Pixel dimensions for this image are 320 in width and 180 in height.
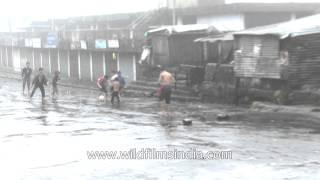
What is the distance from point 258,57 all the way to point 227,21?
9.62 metres

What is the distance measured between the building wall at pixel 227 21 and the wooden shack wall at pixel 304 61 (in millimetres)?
10256

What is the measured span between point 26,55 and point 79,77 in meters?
13.3

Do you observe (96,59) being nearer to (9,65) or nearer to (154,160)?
(9,65)

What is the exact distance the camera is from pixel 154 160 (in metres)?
11.4

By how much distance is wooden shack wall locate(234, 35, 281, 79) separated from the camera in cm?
2233

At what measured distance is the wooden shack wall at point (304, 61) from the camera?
838 inches

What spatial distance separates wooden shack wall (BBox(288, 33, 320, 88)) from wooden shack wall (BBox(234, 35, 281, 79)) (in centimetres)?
59

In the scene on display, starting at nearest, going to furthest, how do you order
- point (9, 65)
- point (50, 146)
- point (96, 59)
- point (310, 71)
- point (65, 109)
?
point (50, 146)
point (310, 71)
point (65, 109)
point (96, 59)
point (9, 65)

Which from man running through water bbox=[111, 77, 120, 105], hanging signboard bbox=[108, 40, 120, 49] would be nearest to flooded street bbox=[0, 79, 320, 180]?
man running through water bbox=[111, 77, 120, 105]

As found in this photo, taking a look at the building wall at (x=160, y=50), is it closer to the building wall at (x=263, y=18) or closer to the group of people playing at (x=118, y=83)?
the group of people playing at (x=118, y=83)

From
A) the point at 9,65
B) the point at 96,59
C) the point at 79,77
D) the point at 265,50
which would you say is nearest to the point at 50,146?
the point at 265,50

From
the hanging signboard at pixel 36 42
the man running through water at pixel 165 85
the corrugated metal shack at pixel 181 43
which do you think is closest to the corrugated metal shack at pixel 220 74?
the corrugated metal shack at pixel 181 43

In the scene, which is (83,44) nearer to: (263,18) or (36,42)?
(36,42)

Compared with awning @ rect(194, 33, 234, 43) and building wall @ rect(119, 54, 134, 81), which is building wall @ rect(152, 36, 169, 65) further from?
building wall @ rect(119, 54, 134, 81)
